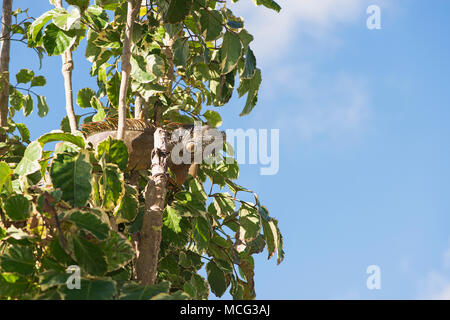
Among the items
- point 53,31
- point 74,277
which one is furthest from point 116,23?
point 74,277

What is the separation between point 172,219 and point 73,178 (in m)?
0.57

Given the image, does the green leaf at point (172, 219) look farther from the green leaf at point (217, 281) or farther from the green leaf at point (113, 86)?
the green leaf at point (113, 86)

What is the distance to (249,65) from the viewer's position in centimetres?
195

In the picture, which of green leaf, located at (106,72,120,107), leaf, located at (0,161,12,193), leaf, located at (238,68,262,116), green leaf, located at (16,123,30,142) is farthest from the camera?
green leaf, located at (16,123,30,142)

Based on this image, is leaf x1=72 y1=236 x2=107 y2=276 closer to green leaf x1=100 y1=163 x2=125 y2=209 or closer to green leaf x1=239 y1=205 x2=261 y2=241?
green leaf x1=100 y1=163 x2=125 y2=209

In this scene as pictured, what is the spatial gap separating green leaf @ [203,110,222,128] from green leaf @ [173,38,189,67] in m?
0.41

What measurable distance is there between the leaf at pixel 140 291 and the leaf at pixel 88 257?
0.25 feet

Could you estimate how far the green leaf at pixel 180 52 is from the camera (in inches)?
80.9

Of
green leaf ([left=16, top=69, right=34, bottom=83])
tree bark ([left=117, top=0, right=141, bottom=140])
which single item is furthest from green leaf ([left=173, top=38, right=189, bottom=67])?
green leaf ([left=16, top=69, right=34, bottom=83])

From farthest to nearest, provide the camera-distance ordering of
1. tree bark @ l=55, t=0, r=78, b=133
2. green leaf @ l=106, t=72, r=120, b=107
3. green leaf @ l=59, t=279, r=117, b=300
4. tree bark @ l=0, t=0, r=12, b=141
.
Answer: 1. tree bark @ l=0, t=0, r=12, b=141
2. green leaf @ l=106, t=72, r=120, b=107
3. tree bark @ l=55, t=0, r=78, b=133
4. green leaf @ l=59, t=279, r=117, b=300

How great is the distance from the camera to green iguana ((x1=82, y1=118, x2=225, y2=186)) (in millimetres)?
2082

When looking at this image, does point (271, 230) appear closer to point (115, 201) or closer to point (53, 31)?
point (115, 201)

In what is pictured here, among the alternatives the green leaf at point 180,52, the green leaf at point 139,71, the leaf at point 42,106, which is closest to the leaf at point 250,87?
the green leaf at point 180,52
